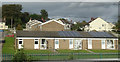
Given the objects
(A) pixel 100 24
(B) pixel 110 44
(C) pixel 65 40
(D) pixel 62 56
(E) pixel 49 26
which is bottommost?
(D) pixel 62 56

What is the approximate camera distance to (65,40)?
12.2m

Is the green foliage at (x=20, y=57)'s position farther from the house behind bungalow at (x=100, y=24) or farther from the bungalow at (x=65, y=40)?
the house behind bungalow at (x=100, y=24)

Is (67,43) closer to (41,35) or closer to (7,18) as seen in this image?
(41,35)

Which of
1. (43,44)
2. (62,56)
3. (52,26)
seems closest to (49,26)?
(52,26)

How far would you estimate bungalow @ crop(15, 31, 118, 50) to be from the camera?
11.7 metres

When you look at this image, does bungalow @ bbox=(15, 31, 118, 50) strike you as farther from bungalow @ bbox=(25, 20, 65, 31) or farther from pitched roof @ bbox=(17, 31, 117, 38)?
bungalow @ bbox=(25, 20, 65, 31)

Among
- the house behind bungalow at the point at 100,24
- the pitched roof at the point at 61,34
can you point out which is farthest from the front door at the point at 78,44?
the house behind bungalow at the point at 100,24

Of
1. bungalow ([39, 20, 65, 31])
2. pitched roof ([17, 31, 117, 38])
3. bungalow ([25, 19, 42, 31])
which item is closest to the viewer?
bungalow ([25, 19, 42, 31])

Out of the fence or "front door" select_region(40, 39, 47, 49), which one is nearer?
the fence

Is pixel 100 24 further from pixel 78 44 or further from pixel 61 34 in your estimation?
pixel 61 34

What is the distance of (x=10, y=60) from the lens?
7.48m

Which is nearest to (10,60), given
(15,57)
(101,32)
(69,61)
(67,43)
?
(15,57)

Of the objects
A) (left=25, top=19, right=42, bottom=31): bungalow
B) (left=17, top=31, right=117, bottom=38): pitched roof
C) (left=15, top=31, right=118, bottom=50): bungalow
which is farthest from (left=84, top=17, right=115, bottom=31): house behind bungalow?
(left=25, top=19, right=42, bottom=31): bungalow

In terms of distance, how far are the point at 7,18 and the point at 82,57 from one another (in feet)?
14.8
